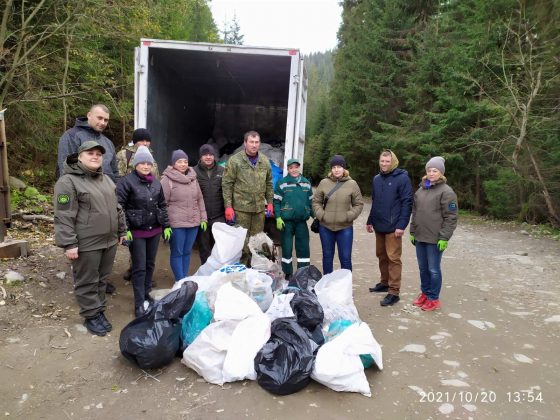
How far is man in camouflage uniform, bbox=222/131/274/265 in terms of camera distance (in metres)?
4.36

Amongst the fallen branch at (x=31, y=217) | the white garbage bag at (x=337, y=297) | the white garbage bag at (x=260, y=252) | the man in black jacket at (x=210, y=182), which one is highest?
the man in black jacket at (x=210, y=182)

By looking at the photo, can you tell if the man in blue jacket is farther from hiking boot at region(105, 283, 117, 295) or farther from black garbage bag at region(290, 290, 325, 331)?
hiking boot at region(105, 283, 117, 295)

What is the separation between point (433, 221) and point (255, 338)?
214 centimetres

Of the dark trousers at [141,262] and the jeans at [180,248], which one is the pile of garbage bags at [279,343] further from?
the jeans at [180,248]

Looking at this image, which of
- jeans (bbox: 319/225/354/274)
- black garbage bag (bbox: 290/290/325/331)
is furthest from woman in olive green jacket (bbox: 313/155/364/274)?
black garbage bag (bbox: 290/290/325/331)

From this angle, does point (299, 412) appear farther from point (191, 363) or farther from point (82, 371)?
point (82, 371)

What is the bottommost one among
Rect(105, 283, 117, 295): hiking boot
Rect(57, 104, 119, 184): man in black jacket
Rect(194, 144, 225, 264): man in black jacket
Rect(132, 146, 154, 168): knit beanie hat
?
Rect(105, 283, 117, 295): hiking boot

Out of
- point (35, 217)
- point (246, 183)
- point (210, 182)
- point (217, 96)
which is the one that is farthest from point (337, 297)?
point (217, 96)

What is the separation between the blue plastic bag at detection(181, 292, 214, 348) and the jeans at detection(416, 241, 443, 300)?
2246 mm

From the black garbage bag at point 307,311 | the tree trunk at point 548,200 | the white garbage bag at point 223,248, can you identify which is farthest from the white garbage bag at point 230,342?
the tree trunk at point 548,200

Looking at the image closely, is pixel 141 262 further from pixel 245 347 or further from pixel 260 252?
pixel 245 347

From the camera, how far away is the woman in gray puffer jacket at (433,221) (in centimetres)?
379

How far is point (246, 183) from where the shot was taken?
14.4 feet

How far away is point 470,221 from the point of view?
36.7 feet
